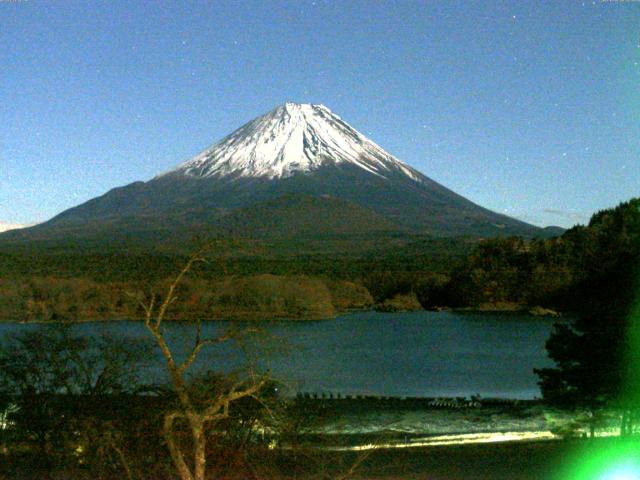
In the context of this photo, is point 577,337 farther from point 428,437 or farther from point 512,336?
point 512,336

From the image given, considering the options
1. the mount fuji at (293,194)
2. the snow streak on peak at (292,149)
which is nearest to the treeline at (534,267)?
the mount fuji at (293,194)

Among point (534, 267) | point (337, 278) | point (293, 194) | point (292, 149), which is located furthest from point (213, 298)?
point (292, 149)

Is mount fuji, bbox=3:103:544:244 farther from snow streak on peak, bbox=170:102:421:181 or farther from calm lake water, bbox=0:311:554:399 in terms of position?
calm lake water, bbox=0:311:554:399

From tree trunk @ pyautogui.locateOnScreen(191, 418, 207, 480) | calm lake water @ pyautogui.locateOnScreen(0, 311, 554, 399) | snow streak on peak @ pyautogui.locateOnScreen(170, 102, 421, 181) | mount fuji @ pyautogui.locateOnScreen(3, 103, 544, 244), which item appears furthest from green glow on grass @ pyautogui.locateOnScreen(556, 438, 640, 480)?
snow streak on peak @ pyautogui.locateOnScreen(170, 102, 421, 181)

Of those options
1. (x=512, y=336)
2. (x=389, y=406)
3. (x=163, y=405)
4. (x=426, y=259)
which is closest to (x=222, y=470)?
(x=163, y=405)

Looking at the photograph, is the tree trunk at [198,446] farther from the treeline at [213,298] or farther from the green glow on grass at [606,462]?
the treeline at [213,298]

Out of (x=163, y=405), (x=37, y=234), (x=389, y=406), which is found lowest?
(x=389, y=406)
